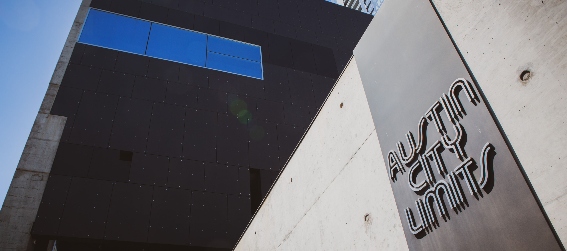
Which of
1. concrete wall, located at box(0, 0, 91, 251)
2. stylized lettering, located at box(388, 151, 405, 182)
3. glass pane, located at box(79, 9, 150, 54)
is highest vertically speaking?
glass pane, located at box(79, 9, 150, 54)

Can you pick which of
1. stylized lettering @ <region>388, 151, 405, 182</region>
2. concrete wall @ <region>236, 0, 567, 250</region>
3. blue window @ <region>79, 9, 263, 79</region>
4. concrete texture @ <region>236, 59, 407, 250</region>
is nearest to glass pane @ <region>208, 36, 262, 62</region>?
blue window @ <region>79, 9, 263, 79</region>

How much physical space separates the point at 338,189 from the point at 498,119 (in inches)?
120

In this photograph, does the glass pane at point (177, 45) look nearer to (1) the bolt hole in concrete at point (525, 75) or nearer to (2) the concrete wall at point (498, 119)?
(2) the concrete wall at point (498, 119)

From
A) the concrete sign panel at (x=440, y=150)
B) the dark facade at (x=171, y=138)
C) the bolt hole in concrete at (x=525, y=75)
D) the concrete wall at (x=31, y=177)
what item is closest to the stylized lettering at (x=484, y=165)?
the concrete sign panel at (x=440, y=150)

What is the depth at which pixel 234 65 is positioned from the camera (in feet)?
65.4

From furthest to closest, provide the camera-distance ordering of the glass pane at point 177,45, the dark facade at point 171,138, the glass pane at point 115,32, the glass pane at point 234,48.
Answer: the glass pane at point 234,48
the glass pane at point 177,45
the glass pane at point 115,32
the dark facade at point 171,138

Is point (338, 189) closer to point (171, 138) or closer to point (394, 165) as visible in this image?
point (394, 165)

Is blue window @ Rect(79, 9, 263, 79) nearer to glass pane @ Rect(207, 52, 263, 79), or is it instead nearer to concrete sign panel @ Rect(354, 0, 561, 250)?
glass pane @ Rect(207, 52, 263, 79)

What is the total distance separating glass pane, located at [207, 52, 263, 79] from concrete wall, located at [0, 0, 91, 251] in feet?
22.9

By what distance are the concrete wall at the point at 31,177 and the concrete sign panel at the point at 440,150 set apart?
42.2 ft

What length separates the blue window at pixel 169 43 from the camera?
18.2 m

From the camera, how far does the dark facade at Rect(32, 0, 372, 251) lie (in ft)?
44.3

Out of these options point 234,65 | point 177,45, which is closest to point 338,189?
point 234,65

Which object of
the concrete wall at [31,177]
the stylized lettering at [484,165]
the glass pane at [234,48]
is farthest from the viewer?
the glass pane at [234,48]
